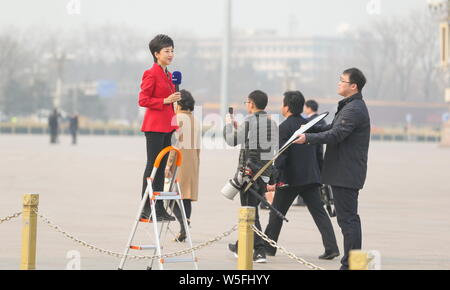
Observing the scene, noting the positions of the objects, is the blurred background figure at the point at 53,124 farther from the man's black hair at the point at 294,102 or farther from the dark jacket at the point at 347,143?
the dark jacket at the point at 347,143

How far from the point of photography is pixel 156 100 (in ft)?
29.3

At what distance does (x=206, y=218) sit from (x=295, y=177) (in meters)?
3.86

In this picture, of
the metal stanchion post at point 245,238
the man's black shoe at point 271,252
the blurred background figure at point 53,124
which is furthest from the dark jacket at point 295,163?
the blurred background figure at point 53,124

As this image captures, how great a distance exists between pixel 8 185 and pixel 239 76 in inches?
4205

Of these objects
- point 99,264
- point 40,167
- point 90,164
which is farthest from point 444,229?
point 90,164

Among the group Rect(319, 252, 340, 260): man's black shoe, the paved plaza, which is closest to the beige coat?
the paved plaza

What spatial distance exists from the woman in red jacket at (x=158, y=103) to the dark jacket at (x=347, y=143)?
119cm

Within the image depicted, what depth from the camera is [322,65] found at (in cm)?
14875

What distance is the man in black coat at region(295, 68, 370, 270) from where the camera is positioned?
8.78m

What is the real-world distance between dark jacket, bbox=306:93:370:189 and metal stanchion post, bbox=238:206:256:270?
5.14 feet

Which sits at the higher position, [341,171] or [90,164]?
[341,171]

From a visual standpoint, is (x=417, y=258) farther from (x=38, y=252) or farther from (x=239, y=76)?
(x=239, y=76)

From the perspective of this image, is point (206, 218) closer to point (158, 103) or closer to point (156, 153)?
point (156, 153)

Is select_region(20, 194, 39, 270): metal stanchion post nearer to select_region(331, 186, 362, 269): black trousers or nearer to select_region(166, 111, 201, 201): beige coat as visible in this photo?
select_region(331, 186, 362, 269): black trousers
